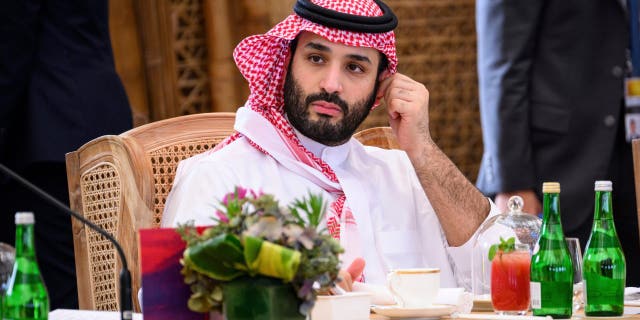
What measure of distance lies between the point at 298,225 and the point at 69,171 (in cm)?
130

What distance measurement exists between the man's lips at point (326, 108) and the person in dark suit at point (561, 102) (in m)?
0.96

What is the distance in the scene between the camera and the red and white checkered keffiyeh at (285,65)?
3.09m

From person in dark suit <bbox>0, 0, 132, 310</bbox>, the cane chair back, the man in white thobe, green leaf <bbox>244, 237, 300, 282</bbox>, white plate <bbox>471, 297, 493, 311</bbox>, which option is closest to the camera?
green leaf <bbox>244, 237, 300, 282</bbox>

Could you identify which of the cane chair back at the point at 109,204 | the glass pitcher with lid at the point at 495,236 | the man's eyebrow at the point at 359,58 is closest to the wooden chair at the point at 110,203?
the cane chair back at the point at 109,204

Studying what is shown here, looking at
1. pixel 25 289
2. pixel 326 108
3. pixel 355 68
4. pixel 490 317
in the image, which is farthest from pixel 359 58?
pixel 25 289

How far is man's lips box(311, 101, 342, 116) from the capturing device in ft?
10.3

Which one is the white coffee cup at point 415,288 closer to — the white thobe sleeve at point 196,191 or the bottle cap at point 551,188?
the bottle cap at point 551,188

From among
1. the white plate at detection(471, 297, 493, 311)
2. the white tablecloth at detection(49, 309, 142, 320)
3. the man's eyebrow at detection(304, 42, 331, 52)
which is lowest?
the white plate at detection(471, 297, 493, 311)

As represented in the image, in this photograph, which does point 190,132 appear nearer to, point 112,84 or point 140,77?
point 112,84

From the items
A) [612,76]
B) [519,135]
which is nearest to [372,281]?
[519,135]

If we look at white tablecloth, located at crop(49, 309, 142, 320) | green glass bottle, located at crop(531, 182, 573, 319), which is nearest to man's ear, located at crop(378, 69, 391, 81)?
green glass bottle, located at crop(531, 182, 573, 319)

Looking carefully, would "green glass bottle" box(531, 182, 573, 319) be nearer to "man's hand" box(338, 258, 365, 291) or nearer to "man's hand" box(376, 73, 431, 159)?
"man's hand" box(338, 258, 365, 291)

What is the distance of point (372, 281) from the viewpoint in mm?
3037

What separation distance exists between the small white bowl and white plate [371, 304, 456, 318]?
0.17 metres
